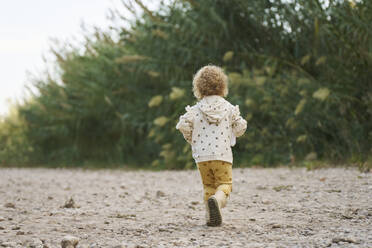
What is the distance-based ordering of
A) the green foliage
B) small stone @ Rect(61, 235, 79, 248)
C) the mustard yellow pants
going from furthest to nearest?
the green foliage < the mustard yellow pants < small stone @ Rect(61, 235, 79, 248)

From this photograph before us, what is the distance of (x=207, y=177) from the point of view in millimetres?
3361

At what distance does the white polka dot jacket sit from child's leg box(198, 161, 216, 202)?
0.13ft

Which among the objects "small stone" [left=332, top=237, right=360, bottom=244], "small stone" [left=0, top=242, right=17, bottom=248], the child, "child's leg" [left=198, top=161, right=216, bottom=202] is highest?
the child

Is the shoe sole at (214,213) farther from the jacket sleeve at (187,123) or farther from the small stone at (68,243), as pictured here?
the small stone at (68,243)

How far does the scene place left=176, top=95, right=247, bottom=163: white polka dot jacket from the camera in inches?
129

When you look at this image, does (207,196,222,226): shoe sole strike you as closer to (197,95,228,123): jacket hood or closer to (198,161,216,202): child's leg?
(198,161,216,202): child's leg

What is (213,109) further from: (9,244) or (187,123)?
(9,244)

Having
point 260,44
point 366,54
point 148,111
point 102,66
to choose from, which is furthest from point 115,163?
point 366,54

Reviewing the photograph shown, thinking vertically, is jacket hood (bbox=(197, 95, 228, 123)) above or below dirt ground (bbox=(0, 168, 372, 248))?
above

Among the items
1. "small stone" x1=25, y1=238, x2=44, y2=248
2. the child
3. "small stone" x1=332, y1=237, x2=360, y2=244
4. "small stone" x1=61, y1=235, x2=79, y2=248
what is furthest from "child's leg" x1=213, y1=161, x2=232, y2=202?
"small stone" x1=25, y1=238, x2=44, y2=248

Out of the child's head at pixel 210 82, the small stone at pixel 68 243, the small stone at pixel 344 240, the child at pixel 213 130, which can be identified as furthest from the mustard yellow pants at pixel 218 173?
the small stone at pixel 68 243

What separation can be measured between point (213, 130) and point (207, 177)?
321 millimetres

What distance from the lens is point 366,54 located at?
271 inches

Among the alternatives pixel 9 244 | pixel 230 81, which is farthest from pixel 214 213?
pixel 230 81
